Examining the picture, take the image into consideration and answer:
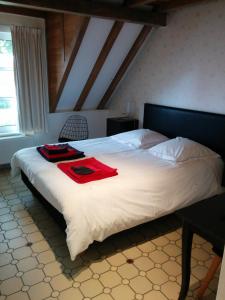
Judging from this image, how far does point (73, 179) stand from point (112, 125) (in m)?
2.17

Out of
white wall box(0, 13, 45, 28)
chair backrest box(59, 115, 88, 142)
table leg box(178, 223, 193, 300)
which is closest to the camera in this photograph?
table leg box(178, 223, 193, 300)

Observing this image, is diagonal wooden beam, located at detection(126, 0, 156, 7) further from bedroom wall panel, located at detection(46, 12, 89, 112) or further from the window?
the window

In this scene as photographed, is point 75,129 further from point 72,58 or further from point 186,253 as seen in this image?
point 186,253

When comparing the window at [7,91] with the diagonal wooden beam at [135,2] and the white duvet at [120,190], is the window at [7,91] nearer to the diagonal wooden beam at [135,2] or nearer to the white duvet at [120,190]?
the white duvet at [120,190]

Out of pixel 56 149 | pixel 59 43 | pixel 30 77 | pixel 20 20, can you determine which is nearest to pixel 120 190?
pixel 56 149

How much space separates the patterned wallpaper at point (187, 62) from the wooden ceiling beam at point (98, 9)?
349 mm

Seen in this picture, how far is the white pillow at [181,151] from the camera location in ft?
9.43

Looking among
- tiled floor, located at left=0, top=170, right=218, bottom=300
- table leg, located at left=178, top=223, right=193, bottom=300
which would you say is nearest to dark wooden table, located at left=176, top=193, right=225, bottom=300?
table leg, located at left=178, top=223, right=193, bottom=300

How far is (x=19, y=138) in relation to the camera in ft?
13.5

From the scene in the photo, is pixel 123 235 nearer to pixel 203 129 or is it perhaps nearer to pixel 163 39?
pixel 203 129

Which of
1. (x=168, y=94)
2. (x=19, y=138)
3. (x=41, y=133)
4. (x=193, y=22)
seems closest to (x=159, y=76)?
(x=168, y=94)

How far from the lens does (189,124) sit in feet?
11.1

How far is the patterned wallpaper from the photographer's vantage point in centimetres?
304

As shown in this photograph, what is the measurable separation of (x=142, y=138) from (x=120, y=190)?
1.33 metres
